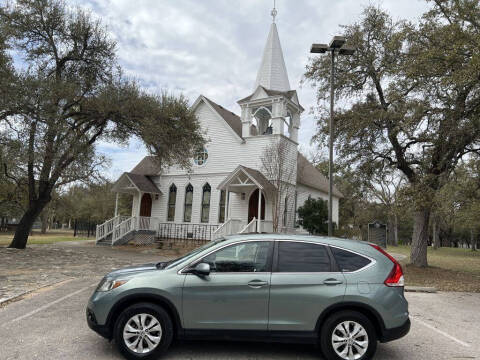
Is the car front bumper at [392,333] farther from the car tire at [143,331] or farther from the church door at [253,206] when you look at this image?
the church door at [253,206]

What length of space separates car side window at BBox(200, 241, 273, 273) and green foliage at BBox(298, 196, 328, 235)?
17.1 metres

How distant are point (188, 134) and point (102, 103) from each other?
3.98 metres

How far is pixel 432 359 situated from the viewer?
4945 millimetres

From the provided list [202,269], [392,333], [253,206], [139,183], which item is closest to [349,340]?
[392,333]

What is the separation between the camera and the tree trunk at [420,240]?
15.9m

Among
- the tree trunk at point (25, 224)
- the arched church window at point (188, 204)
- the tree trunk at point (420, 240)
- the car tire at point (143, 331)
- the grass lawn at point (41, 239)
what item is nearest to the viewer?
the car tire at point (143, 331)

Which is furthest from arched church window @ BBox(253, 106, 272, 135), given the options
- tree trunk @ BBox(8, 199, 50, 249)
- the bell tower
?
tree trunk @ BBox(8, 199, 50, 249)

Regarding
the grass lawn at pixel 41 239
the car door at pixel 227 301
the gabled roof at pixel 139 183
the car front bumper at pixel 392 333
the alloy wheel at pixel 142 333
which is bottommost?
the grass lawn at pixel 41 239

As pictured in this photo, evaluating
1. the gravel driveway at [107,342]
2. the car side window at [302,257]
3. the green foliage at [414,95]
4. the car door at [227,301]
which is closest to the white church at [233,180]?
the green foliage at [414,95]

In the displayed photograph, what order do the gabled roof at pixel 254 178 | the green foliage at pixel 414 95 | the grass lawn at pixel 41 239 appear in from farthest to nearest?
the grass lawn at pixel 41 239 → the gabled roof at pixel 254 178 → the green foliage at pixel 414 95

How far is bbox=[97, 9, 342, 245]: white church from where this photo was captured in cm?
2045

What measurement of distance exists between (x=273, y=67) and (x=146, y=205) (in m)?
12.6

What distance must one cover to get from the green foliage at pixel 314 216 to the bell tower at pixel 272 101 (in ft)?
14.0

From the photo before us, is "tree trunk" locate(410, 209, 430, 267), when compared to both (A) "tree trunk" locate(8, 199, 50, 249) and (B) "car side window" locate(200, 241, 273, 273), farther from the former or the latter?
(A) "tree trunk" locate(8, 199, 50, 249)
